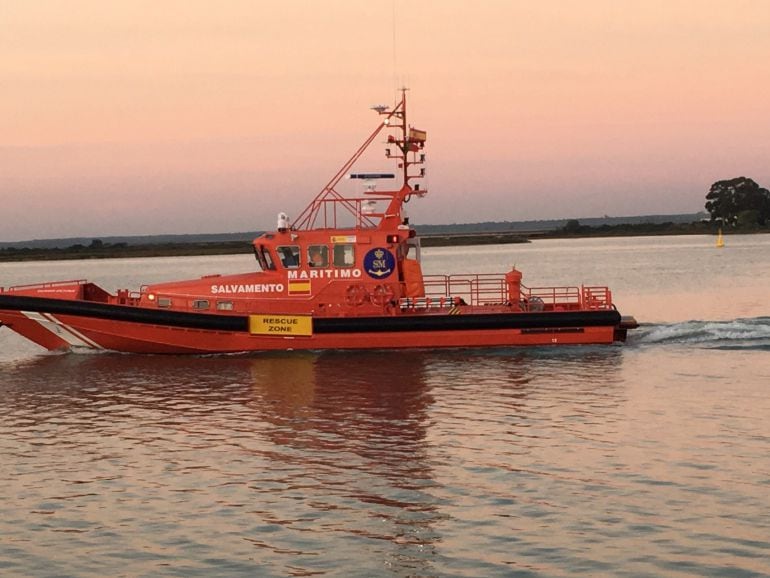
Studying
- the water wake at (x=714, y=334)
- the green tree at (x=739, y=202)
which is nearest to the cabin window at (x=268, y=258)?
the water wake at (x=714, y=334)

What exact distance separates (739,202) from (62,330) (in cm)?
13093

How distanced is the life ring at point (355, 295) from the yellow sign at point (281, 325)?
0.91 m

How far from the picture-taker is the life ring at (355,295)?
71.1ft

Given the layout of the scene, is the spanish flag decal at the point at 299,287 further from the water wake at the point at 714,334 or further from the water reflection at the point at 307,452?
the water wake at the point at 714,334

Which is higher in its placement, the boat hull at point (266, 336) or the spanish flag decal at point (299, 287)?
the spanish flag decal at point (299, 287)

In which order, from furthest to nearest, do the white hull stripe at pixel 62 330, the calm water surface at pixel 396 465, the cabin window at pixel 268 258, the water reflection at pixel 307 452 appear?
the white hull stripe at pixel 62 330 → the cabin window at pixel 268 258 → the water reflection at pixel 307 452 → the calm water surface at pixel 396 465

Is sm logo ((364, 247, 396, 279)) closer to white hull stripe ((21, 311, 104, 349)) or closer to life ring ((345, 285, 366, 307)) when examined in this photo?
life ring ((345, 285, 366, 307))

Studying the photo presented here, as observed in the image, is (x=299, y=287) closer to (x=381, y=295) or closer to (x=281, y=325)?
(x=281, y=325)

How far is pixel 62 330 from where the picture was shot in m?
22.3

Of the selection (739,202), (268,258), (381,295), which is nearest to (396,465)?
(381,295)

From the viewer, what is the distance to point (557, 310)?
21.9 meters

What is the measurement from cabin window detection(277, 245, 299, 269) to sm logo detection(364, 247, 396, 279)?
1426 millimetres

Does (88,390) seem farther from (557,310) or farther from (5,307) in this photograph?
(557,310)

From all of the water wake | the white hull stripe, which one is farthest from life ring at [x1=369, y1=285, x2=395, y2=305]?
the white hull stripe
